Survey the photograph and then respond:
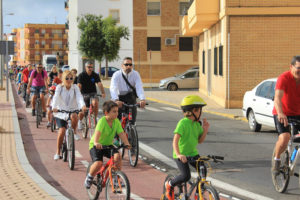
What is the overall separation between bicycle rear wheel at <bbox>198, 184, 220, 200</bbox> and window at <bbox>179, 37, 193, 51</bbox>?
53.2 meters

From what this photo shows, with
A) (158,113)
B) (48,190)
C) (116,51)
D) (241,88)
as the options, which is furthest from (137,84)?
(116,51)

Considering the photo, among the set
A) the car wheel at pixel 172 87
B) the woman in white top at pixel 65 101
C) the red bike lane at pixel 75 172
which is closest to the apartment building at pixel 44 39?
the car wheel at pixel 172 87

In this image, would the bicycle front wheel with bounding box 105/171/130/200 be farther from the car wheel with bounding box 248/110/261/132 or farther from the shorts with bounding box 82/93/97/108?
the car wheel with bounding box 248/110/261/132

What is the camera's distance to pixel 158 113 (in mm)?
22031

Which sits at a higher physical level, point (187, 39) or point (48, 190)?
point (187, 39)

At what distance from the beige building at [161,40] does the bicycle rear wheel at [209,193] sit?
51.0 m

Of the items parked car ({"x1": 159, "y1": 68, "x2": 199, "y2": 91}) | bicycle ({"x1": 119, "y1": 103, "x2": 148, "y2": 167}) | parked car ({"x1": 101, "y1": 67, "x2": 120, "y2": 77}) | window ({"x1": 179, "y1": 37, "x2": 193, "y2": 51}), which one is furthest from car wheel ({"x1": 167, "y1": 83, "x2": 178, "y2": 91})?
bicycle ({"x1": 119, "y1": 103, "x2": 148, "y2": 167})

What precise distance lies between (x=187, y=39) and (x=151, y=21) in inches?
161

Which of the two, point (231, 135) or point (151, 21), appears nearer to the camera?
point (231, 135)

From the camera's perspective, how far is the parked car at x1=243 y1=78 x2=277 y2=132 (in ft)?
48.4

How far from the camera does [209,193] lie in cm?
540

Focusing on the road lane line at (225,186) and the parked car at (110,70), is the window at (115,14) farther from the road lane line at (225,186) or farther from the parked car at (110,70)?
the road lane line at (225,186)

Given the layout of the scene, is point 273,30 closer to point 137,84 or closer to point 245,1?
point 245,1

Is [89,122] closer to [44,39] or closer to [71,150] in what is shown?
[71,150]
